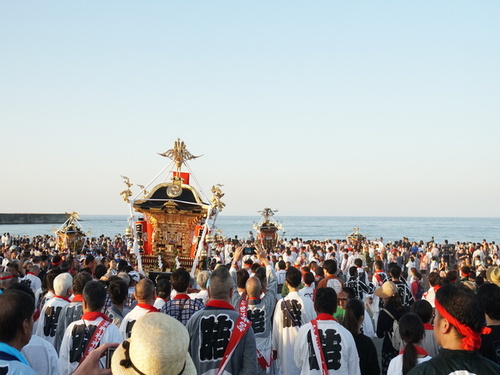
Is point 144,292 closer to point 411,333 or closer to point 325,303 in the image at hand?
point 325,303

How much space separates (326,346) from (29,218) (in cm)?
14633

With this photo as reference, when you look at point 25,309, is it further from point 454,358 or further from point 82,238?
point 82,238

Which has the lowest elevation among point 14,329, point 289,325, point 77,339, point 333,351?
point 289,325

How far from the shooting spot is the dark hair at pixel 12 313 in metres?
3.20

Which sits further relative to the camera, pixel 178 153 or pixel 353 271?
pixel 178 153

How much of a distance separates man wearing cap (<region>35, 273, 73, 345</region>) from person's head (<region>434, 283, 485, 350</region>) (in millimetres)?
4718

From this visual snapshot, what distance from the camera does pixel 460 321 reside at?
9.98 feet

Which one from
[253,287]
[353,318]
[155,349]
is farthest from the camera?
[253,287]

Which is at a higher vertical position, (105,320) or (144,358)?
(144,358)

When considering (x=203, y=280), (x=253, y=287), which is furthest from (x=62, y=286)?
(x=253, y=287)

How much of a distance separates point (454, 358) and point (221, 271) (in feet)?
8.19

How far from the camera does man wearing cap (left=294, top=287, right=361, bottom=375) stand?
4.97 meters

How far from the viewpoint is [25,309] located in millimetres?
3297

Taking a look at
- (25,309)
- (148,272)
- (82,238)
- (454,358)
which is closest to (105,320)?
(25,309)
